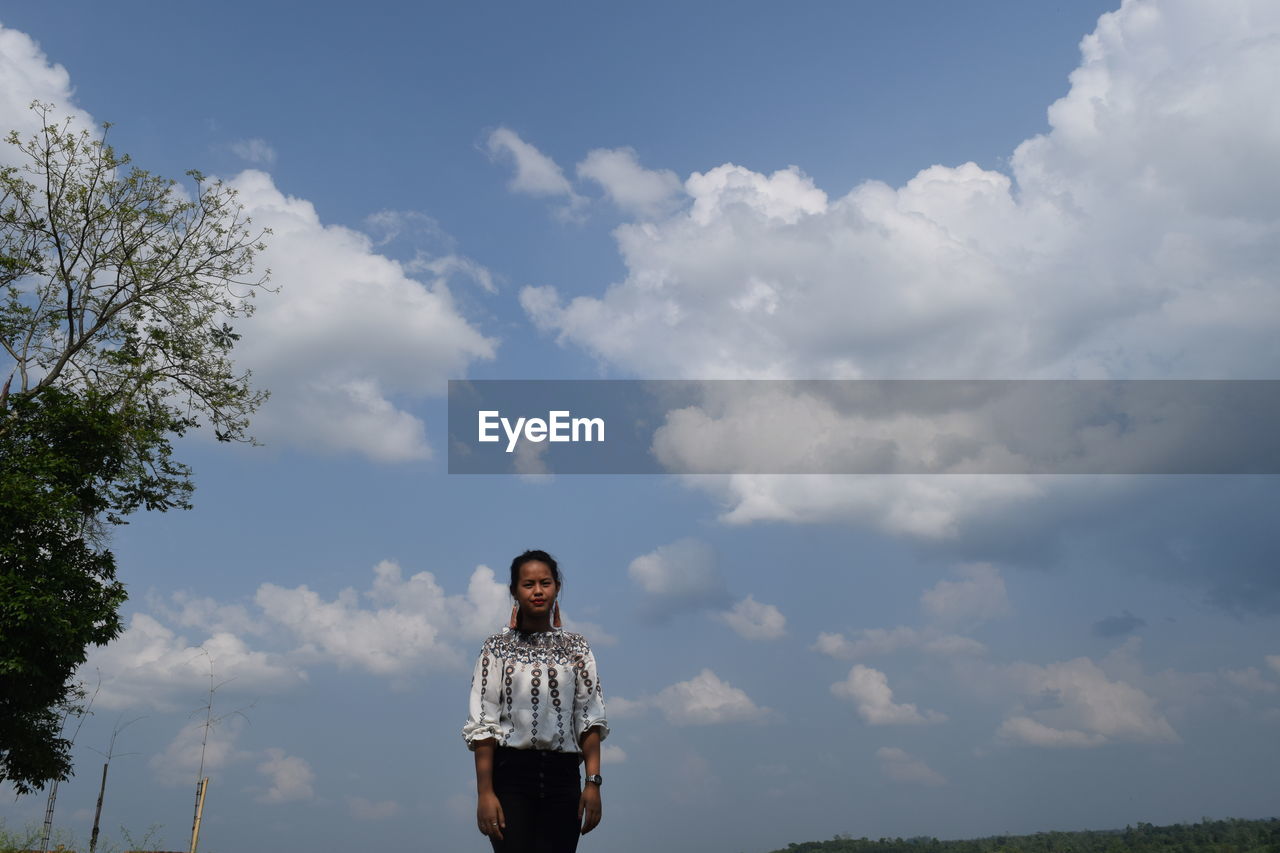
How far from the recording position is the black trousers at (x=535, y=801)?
4582 millimetres

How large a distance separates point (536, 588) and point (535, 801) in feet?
3.27

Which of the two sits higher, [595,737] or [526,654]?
[526,654]

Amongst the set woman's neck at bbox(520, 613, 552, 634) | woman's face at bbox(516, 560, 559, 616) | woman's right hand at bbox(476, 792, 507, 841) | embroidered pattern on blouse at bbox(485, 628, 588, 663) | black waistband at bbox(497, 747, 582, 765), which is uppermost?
woman's face at bbox(516, 560, 559, 616)

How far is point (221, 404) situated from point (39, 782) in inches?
338

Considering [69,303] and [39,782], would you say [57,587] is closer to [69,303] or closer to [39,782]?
[39,782]

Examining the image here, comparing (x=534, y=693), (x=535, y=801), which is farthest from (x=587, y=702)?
(x=535, y=801)

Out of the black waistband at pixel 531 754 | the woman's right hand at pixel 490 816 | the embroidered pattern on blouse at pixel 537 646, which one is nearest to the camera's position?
the woman's right hand at pixel 490 816

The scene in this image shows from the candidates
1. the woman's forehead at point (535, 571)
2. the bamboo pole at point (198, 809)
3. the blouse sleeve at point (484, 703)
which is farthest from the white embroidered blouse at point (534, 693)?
the bamboo pole at point (198, 809)

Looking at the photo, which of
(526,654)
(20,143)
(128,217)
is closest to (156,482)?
(128,217)

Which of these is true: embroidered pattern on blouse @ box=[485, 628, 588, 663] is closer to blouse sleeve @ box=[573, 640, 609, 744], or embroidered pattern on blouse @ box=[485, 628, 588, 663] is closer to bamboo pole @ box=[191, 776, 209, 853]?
blouse sleeve @ box=[573, 640, 609, 744]

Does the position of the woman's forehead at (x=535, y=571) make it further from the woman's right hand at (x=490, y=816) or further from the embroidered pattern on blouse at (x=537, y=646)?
the woman's right hand at (x=490, y=816)

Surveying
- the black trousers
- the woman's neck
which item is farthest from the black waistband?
the woman's neck

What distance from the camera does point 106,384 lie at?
21.6 metres

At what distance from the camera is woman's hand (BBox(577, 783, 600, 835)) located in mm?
4668
